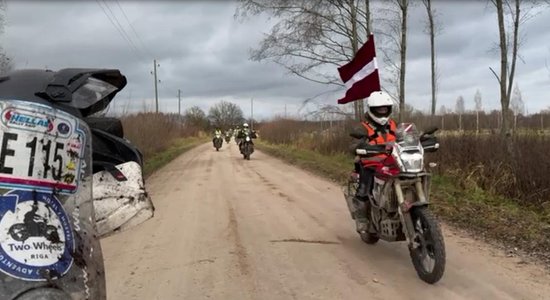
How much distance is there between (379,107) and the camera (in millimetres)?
6090

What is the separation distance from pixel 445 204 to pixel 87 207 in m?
7.85

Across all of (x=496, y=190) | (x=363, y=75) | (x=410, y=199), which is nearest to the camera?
(x=410, y=199)

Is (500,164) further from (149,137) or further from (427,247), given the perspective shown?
(149,137)

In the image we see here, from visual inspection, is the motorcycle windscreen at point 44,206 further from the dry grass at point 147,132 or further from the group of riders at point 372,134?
the dry grass at point 147,132

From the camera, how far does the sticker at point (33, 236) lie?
195cm

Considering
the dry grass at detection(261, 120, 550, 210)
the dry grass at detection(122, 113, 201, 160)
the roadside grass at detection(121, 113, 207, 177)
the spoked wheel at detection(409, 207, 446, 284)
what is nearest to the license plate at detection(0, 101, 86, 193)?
the spoked wheel at detection(409, 207, 446, 284)

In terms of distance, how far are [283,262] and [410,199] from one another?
4.91 ft

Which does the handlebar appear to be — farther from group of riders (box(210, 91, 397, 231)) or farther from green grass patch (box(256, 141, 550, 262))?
green grass patch (box(256, 141, 550, 262))

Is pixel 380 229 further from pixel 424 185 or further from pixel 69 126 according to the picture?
pixel 69 126

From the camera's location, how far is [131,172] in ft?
8.41

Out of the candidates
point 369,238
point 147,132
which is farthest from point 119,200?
point 147,132

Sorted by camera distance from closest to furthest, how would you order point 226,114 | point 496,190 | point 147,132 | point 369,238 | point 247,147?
point 369,238 → point 496,190 → point 247,147 → point 147,132 → point 226,114

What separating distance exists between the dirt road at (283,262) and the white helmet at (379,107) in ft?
4.95

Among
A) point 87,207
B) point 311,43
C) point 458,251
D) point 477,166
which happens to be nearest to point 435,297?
point 458,251
